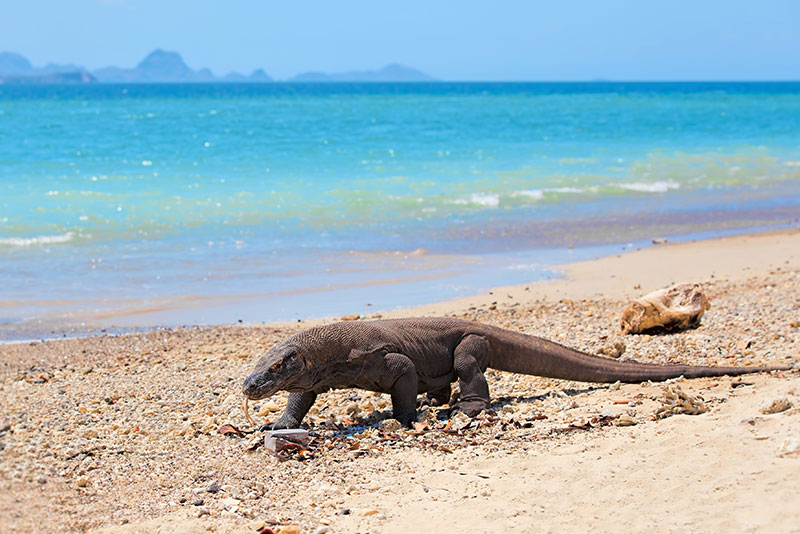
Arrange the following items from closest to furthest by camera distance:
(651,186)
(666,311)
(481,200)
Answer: (666,311)
(481,200)
(651,186)

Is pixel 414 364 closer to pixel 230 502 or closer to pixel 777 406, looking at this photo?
pixel 230 502

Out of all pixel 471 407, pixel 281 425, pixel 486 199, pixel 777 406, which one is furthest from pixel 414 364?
pixel 486 199

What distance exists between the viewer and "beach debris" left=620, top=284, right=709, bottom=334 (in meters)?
9.17

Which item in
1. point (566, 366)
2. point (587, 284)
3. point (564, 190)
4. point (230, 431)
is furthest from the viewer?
point (564, 190)

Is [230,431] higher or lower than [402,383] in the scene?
lower

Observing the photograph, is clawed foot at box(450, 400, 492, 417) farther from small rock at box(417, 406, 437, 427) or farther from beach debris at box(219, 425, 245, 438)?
beach debris at box(219, 425, 245, 438)

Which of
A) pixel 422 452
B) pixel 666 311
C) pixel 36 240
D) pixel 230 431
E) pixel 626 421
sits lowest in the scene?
pixel 36 240

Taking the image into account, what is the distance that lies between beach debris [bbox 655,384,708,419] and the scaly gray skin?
0.75 m

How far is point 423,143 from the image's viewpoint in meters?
41.2

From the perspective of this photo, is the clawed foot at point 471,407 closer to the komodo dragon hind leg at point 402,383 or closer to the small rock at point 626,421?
the komodo dragon hind leg at point 402,383

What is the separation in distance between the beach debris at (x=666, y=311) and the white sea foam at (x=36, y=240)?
12.8 m

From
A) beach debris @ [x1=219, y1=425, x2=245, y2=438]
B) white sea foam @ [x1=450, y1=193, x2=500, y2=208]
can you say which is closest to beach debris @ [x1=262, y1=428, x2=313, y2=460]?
beach debris @ [x1=219, y1=425, x2=245, y2=438]

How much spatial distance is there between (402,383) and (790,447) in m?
2.87

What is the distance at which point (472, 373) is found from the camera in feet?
23.6
